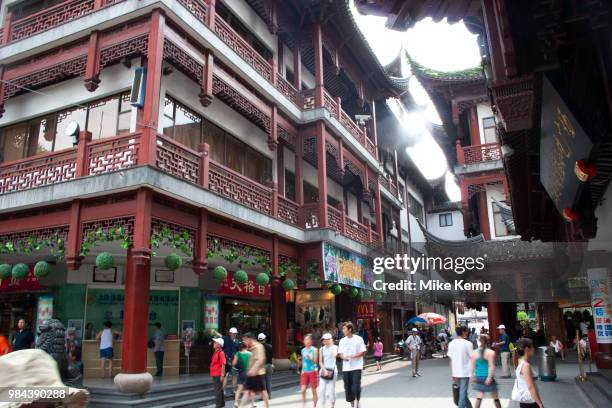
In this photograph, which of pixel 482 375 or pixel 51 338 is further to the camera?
pixel 482 375

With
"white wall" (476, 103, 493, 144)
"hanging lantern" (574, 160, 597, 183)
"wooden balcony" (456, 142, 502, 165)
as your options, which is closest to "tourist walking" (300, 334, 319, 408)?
"hanging lantern" (574, 160, 597, 183)

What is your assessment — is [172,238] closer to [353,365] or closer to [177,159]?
[177,159]

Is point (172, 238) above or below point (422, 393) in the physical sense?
above

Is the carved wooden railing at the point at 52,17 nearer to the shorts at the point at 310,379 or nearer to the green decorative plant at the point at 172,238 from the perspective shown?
the green decorative plant at the point at 172,238

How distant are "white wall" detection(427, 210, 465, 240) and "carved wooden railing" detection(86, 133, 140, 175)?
121 feet

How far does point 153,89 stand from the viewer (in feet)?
35.4

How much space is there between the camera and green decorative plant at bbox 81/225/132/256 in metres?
10.3

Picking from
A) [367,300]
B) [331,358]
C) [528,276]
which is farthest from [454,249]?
[331,358]

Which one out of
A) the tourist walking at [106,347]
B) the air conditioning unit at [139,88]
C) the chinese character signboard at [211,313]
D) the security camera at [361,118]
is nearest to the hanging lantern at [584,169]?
the air conditioning unit at [139,88]

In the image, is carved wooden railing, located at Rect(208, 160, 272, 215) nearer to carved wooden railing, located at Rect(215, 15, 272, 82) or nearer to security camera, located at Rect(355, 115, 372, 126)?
carved wooden railing, located at Rect(215, 15, 272, 82)

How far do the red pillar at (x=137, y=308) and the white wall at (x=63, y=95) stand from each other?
163 inches

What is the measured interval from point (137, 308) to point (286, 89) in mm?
9911

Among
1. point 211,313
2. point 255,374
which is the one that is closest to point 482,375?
point 255,374

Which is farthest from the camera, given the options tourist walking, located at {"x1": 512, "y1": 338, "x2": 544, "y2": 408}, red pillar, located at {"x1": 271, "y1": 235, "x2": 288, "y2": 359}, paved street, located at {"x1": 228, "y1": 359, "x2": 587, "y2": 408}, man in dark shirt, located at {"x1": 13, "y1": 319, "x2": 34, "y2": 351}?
red pillar, located at {"x1": 271, "y1": 235, "x2": 288, "y2": 359}
